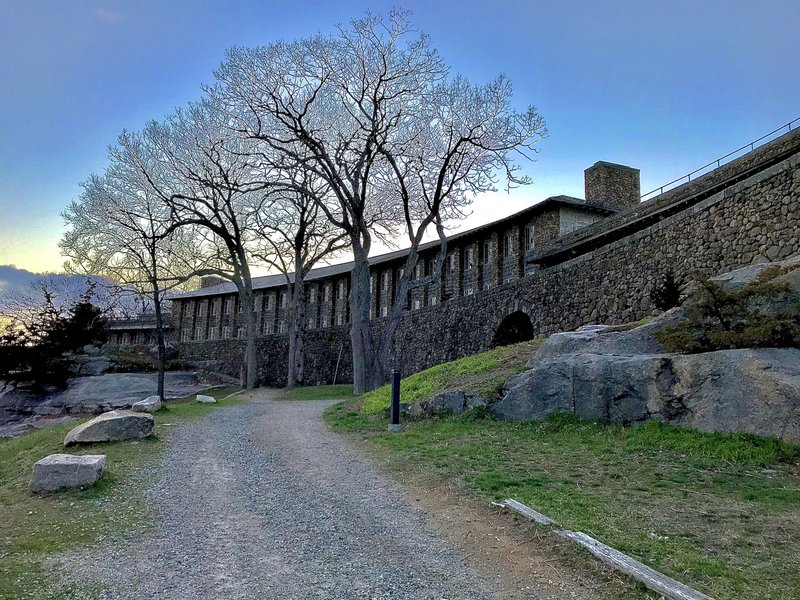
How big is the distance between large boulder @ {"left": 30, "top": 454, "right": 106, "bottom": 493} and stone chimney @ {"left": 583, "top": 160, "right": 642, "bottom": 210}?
25186mm

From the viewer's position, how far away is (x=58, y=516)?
5.42m

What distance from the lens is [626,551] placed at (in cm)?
405

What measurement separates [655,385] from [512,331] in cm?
1376

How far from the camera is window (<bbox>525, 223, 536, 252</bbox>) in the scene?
89.4 feet

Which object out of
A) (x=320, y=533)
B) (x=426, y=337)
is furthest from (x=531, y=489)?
(x=426, y=337)

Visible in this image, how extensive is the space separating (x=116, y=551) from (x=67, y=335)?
29.9m

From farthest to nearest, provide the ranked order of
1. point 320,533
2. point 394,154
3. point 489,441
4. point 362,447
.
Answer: point 394,154, point 362,447, point 489,441, point 320,533

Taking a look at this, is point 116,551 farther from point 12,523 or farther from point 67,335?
point 67,335

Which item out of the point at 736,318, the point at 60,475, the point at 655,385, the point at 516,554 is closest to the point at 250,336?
the point at 60,475

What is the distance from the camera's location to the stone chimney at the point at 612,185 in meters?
27.4

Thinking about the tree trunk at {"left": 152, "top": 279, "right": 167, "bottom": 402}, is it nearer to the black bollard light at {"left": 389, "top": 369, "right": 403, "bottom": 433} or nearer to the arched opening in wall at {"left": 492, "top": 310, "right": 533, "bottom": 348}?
the arched opening in wall at {"left": 492, "top": 310, "right": 533, "bottom": 348}

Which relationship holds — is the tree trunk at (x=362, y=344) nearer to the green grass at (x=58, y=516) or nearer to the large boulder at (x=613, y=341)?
the large boulder at (x=613, y=341)

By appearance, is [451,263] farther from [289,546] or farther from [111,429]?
[289,546]

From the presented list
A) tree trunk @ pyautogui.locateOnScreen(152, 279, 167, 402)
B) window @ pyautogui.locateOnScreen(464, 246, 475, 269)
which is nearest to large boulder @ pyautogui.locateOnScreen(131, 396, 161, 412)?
tree trunk @ pyautogui.locateOnScreen(152, 279, 167, 402)
